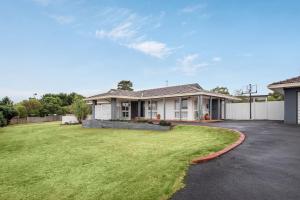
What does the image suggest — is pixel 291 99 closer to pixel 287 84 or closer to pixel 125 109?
pixel 287 84

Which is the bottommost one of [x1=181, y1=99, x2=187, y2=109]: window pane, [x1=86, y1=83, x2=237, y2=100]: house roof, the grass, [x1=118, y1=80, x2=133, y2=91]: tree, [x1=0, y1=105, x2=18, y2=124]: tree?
the grass

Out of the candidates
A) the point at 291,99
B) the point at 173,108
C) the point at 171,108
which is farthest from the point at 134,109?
the point at 291,99

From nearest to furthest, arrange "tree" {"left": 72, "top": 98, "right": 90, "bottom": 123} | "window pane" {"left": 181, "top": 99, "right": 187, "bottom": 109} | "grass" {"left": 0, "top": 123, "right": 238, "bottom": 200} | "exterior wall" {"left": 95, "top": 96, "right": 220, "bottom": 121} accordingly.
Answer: "grass" {"left": 0, "top": 123, "right": 238, "bottom": 200}, "exterior wall" {"left": 95, "top": 96, "right": 220, "bottom": 121}, "window pane" {"left": 181, "top": 99, "right": 187, "bottom": 109}, "tree" {"left": 72, "top": 98, "right": 90, "bottom": 123}

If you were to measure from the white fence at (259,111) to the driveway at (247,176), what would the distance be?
Result: 18.5 metres

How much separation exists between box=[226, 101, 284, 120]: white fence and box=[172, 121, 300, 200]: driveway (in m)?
18.5

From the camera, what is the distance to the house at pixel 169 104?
26.7 m

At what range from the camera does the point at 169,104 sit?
29562mm

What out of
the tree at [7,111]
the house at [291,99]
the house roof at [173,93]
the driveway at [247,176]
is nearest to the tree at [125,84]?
the tree at [7,111]

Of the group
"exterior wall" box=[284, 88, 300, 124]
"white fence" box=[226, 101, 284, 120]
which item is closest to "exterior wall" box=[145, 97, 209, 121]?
"white fence" box=[226, 101, 284, 120]

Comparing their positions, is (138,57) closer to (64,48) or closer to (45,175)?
(64,48)

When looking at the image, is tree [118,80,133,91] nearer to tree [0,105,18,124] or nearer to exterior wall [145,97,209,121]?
tree [0,105,18,124]

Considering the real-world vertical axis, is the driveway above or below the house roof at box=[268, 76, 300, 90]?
below

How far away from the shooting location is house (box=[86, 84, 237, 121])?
87.7ft

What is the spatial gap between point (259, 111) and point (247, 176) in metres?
→ 23.5
